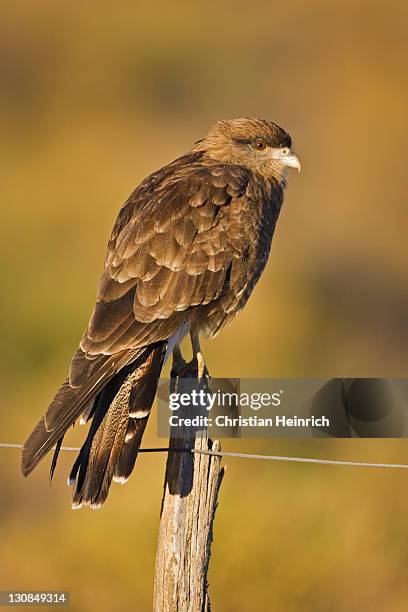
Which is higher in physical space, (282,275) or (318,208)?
(318,208)

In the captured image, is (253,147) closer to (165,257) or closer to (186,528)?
(165,257)

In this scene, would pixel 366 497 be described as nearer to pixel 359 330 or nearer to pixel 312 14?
pixel 359 330

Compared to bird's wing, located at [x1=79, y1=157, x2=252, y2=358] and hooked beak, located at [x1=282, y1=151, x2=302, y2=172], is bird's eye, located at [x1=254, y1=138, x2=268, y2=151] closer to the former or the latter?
hooked beak, located at [x1=282, y1=151, x2=302, y2=172]

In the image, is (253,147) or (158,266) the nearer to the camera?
(158,266)

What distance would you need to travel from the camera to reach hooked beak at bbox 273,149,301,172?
5.88 m

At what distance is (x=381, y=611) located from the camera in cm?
750

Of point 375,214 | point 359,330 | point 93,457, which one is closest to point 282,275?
point 359,330

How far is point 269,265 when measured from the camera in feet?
39.9

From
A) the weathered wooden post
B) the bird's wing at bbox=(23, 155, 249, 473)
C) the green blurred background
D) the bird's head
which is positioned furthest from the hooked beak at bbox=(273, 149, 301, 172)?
the green blurred background

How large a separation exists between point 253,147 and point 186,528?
2.53 meters

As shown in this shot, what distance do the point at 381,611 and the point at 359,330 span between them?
4.79m

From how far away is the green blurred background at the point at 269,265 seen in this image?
7.88 metres

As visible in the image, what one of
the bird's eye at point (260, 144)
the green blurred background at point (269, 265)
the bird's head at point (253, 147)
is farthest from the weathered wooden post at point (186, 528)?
the green blurred background at point (269, 265)

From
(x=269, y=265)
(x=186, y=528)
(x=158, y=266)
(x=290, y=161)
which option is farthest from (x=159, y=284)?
(x=269, y=265)
